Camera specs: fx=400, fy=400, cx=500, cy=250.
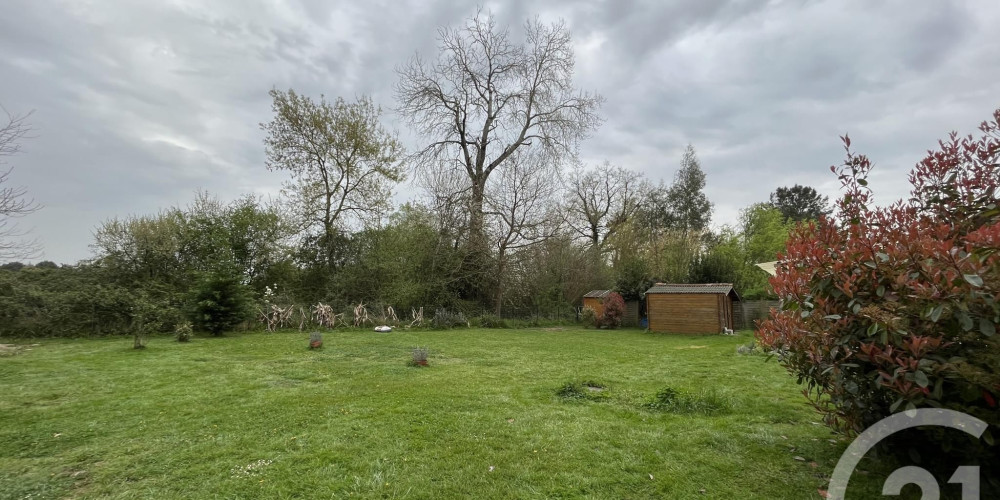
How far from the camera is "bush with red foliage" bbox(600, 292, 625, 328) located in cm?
1689

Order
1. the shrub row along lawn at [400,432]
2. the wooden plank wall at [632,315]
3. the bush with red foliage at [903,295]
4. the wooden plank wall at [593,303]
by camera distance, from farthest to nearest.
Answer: the wooden plank wall at [593,303] → the wooden plank wall at [632,315] → the shrub row along lawn at [400,432] → the bush with red foliage at [903,295]

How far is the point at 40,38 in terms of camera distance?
683 cm

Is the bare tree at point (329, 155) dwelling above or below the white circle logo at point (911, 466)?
above

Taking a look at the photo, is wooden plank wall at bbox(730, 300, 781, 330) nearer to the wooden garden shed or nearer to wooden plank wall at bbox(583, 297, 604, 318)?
the wooden garden shed

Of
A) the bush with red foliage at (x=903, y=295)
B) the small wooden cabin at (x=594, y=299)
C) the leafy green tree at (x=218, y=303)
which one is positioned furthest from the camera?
the small wooden cabin at (x=594, y=299)

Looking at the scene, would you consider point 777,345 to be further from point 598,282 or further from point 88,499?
point 598,282

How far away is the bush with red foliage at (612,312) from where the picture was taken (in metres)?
16.9

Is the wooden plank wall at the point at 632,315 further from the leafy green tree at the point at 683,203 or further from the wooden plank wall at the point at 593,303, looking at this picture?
the leafy green tree at the point at 683,203

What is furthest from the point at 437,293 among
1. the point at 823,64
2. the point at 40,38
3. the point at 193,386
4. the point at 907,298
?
the point at 907,298

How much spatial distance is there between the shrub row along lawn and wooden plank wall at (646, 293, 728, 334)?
23.8 feet

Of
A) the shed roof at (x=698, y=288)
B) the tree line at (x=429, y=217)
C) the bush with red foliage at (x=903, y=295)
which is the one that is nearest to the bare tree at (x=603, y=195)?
the tree line at (x=429, y=217)

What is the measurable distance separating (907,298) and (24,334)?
16.4m

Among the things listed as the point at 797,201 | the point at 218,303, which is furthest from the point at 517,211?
the point at 797,201

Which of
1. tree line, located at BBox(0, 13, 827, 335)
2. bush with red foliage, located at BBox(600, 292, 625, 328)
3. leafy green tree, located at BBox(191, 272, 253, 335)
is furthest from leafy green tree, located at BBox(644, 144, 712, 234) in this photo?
leafy green tree, located at BBox(191, 272, 253, 335)
